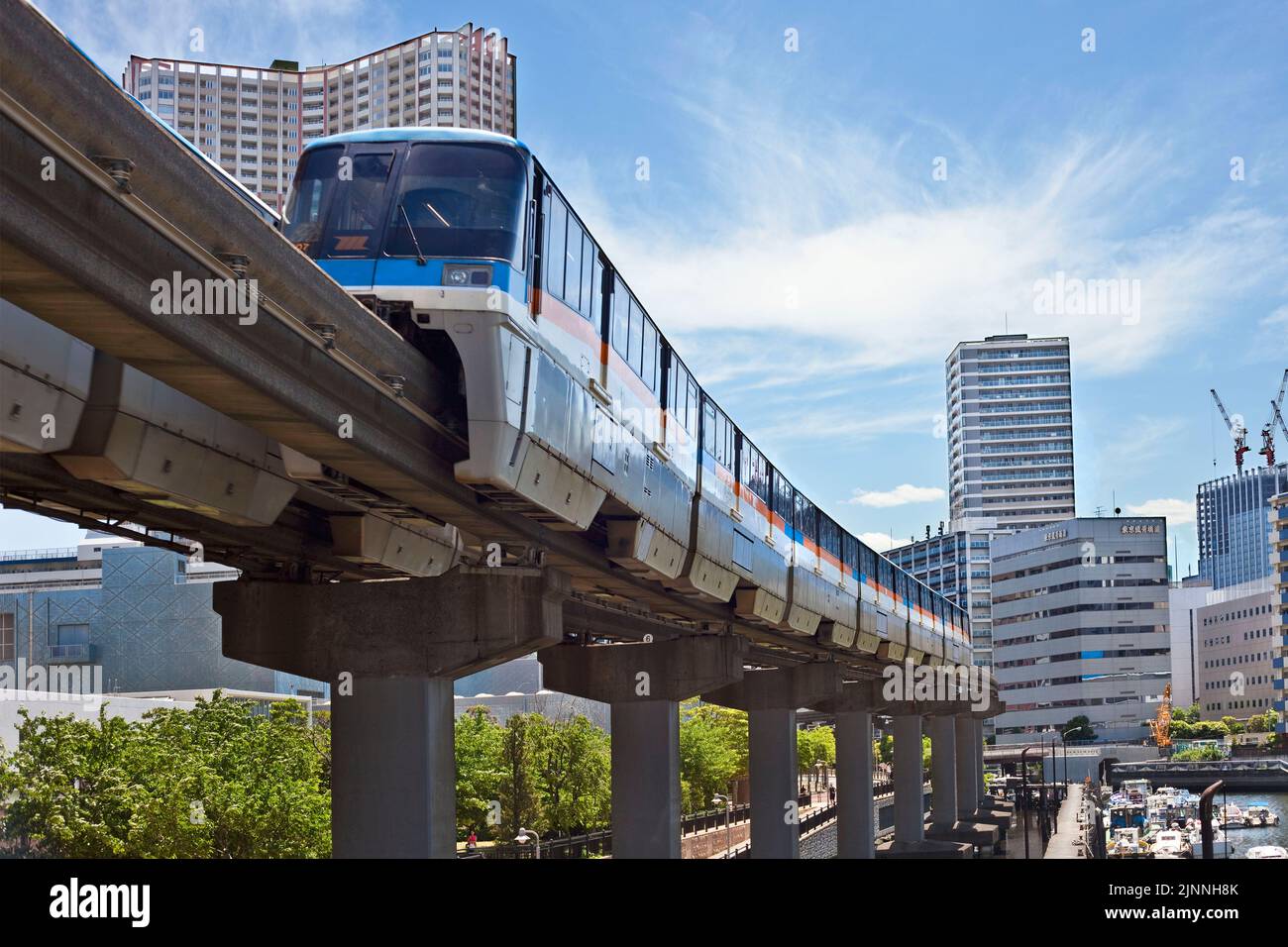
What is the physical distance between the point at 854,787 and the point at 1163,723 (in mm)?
128730

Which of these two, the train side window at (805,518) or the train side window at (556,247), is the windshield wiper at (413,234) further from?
the train side window at (805,518)

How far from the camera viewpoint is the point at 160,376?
1274 centimetres

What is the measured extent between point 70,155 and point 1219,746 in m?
178

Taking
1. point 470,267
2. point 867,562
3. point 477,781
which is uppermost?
point 470,267

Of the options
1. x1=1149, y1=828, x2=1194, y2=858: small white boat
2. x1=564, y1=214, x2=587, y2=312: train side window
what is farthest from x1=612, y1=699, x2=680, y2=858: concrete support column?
x1=1149, y1=828, x2=1194, y2=858: small white boat

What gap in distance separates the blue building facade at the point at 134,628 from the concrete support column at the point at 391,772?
258 feet

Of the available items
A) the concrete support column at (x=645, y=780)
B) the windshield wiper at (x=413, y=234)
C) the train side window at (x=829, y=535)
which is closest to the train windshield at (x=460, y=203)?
the windshield wiper at (x=413, y=234)

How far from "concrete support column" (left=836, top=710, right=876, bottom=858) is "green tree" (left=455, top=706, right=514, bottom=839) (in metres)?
14.9

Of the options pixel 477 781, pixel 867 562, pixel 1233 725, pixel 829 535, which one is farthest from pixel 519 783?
pixel 1233 725

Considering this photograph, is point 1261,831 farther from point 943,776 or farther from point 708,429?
point 708,429

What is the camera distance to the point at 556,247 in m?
20.5

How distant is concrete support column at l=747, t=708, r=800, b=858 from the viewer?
2013 inches
